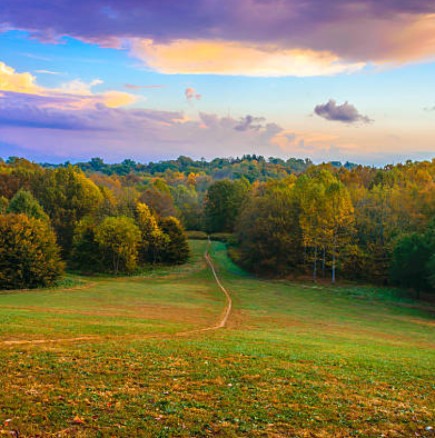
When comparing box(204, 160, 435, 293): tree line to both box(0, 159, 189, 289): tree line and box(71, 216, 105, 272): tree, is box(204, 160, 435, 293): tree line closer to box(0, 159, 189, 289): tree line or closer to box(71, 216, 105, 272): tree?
box(0, 159, 189, 289): tree line

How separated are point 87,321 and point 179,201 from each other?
11037 cm

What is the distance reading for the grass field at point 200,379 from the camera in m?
9.00

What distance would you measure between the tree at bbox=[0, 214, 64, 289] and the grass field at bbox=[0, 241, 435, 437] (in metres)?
21.3

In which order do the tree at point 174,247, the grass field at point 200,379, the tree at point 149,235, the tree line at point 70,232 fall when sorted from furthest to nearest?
the tree at point 174,247, the tree at point 149,235, the tree line at point 70,232, the grass field at point 200,379

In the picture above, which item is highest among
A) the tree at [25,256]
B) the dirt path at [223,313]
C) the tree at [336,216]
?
the tree at [336,216]

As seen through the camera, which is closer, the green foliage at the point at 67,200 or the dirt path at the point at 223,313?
the dirt path at the point at 223,313

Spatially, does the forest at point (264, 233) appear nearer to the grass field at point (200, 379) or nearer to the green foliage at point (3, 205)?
A: the green foliage at point (3, 205)

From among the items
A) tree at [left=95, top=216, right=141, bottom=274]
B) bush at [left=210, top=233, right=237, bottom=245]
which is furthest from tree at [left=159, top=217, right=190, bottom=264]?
bush at [left=210, top=233, right=237, bottom=245]

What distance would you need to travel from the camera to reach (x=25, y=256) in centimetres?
4622

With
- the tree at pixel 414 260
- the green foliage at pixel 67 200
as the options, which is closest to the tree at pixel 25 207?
the green foliage at pixel 67 200

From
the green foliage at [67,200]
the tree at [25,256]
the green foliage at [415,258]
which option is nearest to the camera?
the tree at [25,256]

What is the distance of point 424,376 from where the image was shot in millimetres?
14711

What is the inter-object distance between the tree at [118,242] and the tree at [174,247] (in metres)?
10.1

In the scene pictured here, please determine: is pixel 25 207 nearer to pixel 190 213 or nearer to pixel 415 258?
pixel 415 258
